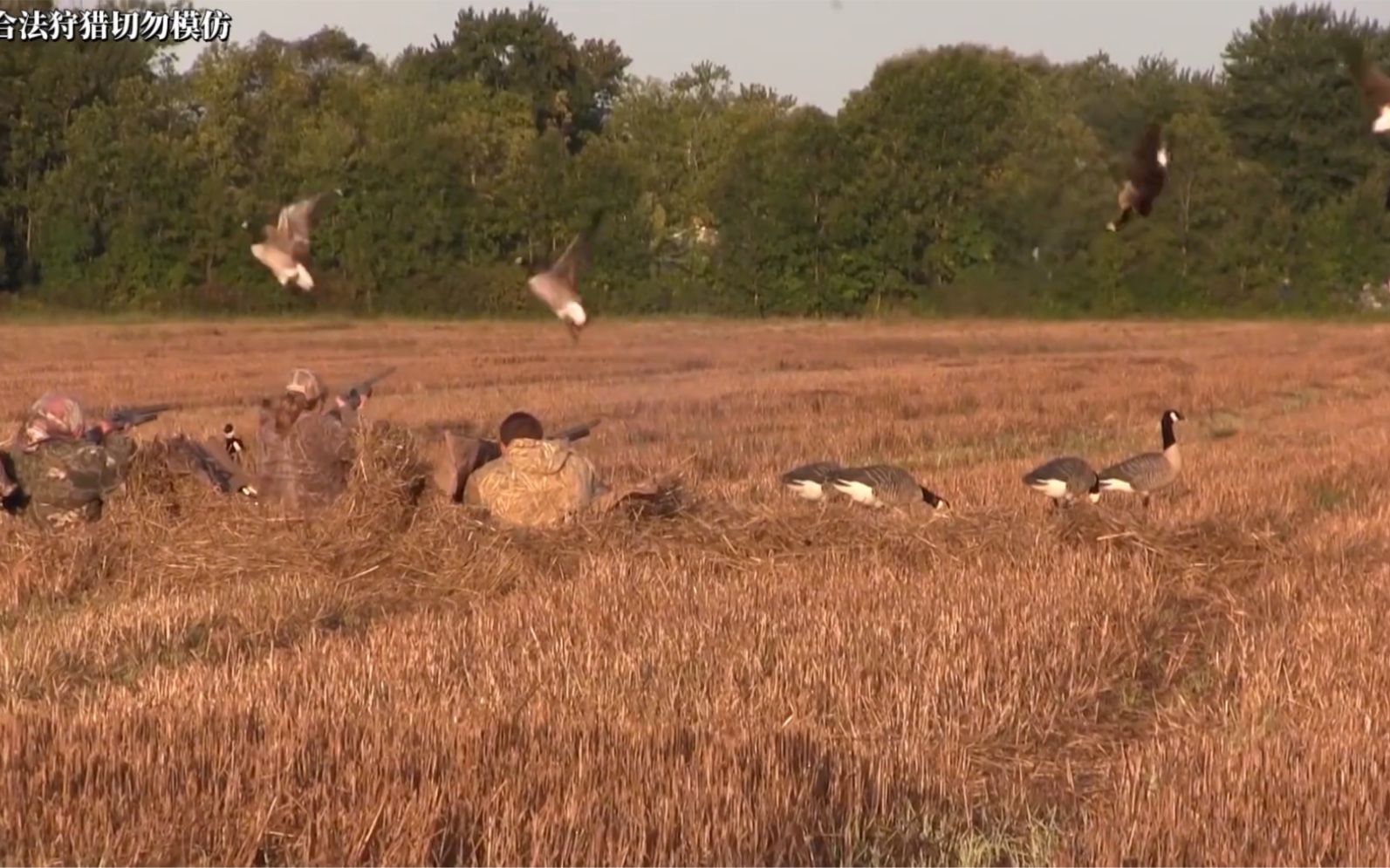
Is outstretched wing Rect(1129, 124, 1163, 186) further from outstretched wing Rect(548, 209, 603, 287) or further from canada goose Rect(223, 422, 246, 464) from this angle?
canada goose Rect(223, 422, 246, 464)

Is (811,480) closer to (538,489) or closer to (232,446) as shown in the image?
(538,489)

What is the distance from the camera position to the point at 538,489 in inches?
408

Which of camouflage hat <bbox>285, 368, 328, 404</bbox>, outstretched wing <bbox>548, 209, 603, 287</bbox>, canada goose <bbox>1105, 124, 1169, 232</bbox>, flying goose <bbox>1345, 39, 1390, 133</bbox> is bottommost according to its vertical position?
camouflage hat <bbox>285, 368, 328, 404</bbox>

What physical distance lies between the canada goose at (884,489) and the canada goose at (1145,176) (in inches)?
81.9

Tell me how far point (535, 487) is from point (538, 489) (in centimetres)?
2

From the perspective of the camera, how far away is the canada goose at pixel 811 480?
11352 millimetres

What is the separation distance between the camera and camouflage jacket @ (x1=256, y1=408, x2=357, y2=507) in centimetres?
1053

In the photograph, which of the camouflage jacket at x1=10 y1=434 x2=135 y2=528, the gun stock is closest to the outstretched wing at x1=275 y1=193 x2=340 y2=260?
the gun stock

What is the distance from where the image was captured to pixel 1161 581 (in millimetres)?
9422

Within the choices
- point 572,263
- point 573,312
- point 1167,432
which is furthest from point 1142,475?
point 572,263

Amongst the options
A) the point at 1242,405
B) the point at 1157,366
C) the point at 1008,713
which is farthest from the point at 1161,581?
the point at 1157,366

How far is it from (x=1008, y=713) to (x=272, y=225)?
33.6ft

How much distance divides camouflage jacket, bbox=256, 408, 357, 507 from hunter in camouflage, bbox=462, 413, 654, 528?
839 mm

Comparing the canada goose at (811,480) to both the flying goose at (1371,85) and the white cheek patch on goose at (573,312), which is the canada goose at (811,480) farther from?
the flying goose at (1371,85)
